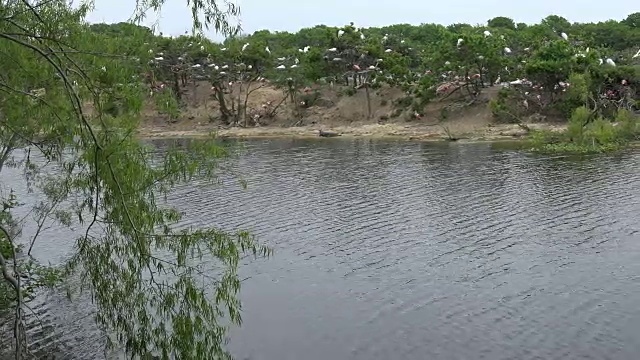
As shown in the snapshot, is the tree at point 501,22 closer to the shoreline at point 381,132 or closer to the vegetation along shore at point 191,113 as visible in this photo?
the vegetation along shore at point 191,113

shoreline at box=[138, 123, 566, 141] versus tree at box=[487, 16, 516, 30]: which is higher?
tree at box=[487, 16, 516, 30]

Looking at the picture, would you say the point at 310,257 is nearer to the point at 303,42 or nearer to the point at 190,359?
the point at 190,359

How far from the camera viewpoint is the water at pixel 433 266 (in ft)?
54.6

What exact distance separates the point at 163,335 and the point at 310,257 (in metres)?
12.8

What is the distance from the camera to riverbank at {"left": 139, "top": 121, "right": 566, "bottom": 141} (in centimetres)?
5447

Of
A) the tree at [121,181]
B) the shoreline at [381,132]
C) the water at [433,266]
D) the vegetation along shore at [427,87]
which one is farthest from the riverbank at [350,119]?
the tree at [121,181]

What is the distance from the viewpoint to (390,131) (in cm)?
6072

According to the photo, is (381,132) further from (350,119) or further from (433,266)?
(433,266)

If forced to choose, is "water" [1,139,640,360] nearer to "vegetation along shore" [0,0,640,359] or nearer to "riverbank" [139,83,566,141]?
"vegetation along shore" [0,0,640,359]

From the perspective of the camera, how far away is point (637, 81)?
2100 inches

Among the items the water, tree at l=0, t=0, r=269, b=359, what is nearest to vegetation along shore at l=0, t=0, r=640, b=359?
tree at l=0, t=0, r=269, b=359

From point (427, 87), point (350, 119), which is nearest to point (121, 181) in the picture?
point (427, 87)

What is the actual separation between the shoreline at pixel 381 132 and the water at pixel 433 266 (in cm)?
1638

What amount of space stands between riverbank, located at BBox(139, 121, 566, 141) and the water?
54.4 feet
